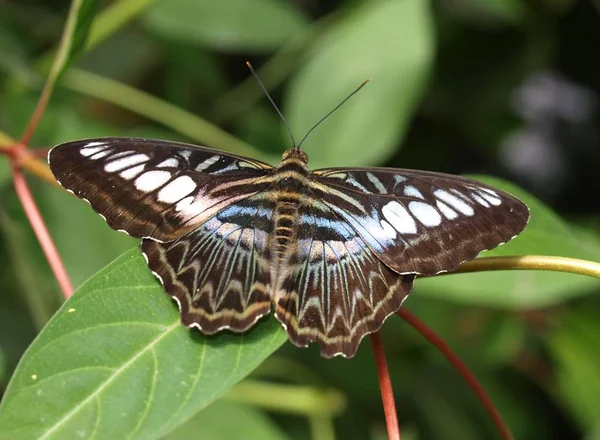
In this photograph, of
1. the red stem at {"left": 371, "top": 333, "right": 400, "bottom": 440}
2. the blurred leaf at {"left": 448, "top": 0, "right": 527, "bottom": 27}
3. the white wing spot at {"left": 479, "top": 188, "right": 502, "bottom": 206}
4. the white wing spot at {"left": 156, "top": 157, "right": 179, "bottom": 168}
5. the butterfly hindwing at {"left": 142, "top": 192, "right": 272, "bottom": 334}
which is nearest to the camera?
the red stem at {"left": 371, "top": 333, "right": 400, "bottom": 440}

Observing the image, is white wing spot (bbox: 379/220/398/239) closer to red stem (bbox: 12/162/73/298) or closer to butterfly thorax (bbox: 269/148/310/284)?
butterfly thorax (bbox: 269/148/310/284)

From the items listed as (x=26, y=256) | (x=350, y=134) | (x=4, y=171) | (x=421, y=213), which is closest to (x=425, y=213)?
(x=421, y=213)

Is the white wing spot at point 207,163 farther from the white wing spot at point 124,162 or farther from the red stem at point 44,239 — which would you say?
the red stem at point 44,239

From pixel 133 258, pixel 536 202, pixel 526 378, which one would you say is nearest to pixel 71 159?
pixel 133 258

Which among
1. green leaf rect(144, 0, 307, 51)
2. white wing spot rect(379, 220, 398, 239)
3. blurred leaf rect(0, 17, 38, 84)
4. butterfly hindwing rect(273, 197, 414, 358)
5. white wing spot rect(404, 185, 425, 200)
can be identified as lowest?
butterfly hindwing rect(273, 197, 414, 358)

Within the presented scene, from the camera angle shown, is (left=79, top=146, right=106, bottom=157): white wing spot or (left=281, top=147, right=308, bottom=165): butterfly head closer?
(left=79, top=146, right=106, bottom=157): white wing spot

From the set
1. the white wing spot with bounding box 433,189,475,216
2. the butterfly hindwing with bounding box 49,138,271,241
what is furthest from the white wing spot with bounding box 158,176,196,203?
the white wing spot with bounding box 433,189,475,216

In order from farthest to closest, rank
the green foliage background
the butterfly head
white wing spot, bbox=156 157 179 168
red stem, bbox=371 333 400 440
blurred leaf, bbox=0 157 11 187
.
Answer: the green foliage background < blurred leaf, bbox=0 157 11 187 < the butterfly head < white wing spot, bbox=156 157 179 168 < red stem, bbox=371 333 400 440

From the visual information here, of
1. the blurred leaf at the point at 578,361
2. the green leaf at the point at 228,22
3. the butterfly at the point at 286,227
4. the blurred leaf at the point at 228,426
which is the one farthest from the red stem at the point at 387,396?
the blurred leaf at the point at 578,361
